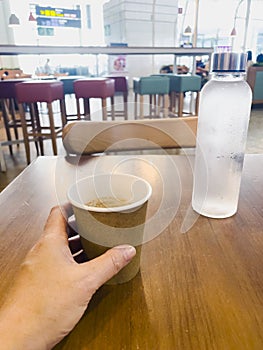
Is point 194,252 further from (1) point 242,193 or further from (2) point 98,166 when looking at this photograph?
(2) point 98,166

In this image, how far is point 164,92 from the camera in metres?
4.14

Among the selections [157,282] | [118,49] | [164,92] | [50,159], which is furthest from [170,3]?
[157,282]

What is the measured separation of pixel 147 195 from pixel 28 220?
379 mm

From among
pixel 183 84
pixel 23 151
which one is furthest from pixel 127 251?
pixel 183 84

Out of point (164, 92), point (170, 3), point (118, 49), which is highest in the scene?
point (170, 3)

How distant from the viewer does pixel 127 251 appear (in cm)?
43

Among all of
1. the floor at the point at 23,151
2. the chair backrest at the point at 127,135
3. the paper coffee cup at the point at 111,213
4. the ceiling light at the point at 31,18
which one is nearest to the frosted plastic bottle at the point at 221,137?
the paper coffee cup at the point at 111,213

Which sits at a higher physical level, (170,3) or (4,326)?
(170,3)

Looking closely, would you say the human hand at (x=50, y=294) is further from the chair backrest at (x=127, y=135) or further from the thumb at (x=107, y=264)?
the chair backrest at (x=127, y=135)

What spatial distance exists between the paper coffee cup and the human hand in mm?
27

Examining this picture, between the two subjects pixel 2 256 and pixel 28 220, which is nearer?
pixel 2 256

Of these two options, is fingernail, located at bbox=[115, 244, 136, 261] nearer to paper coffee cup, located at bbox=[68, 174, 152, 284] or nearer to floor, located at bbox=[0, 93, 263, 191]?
paper coffee cup, located at bbox=[68, 174, 152, 284]

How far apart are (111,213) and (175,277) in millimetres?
188

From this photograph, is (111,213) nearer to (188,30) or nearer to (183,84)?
(183,84)
